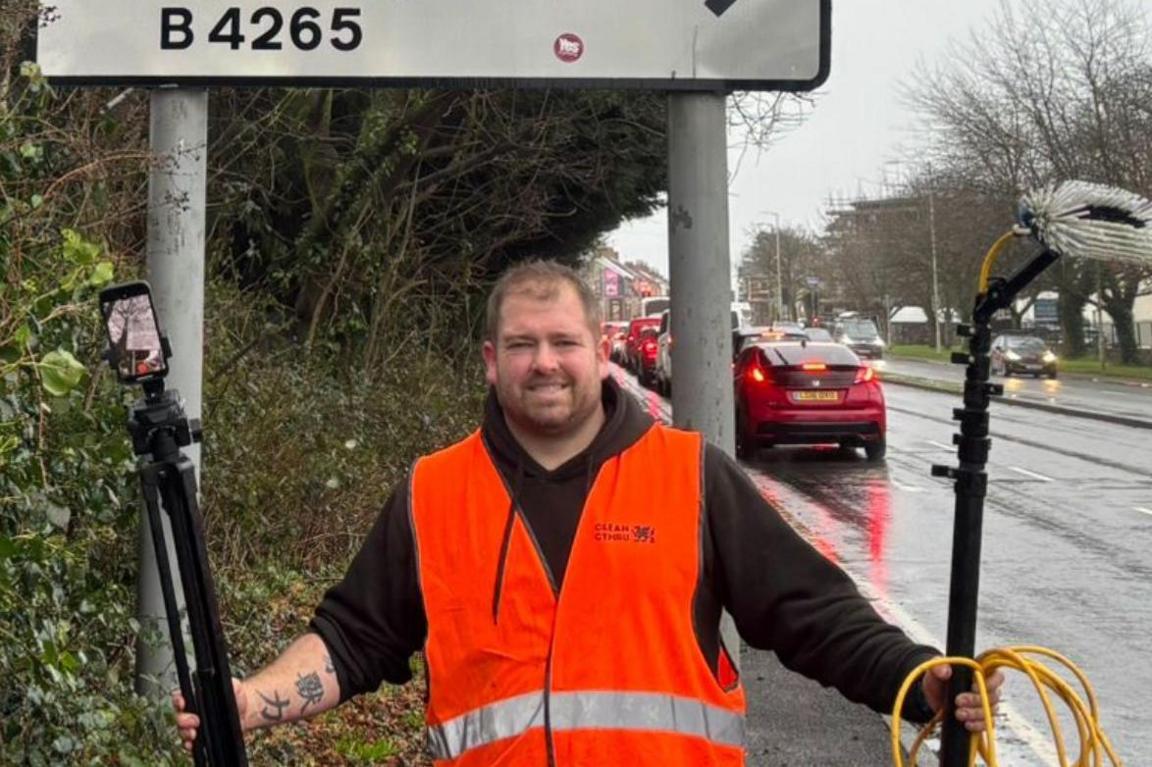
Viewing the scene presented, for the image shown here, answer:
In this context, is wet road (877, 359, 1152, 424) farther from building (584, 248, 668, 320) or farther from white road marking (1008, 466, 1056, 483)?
building (584, 248, 668, 320)

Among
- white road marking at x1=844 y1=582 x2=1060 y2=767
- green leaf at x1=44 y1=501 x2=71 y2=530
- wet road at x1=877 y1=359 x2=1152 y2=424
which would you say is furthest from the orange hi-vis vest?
wet road at x1=877 y1=359 x2=1152 y2=424

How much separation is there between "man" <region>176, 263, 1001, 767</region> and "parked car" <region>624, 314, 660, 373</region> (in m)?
39.8

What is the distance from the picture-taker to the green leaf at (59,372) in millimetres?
2939

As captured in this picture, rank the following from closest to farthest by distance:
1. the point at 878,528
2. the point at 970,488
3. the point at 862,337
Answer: the point at 970,488 → the point at 878,528 → the point at 862,337

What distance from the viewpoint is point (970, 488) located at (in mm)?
2219

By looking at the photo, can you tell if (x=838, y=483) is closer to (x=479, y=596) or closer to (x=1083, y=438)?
(x=1083, y=438)

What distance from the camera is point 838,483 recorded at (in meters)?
16.6

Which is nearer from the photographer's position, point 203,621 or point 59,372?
point 203,621

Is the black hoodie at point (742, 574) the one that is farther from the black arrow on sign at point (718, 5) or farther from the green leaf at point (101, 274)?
the black arrow on sign at point (718, 5)

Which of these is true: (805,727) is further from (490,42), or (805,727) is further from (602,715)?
(602,715)

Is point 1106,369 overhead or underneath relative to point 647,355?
underneath

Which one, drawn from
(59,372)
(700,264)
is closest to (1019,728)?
(700,264)

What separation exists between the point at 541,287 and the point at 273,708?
89 cm

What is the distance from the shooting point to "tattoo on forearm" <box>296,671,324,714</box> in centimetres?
252
